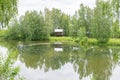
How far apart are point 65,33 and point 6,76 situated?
90.9m

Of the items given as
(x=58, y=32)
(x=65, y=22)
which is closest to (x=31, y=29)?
(x=58, y=32)

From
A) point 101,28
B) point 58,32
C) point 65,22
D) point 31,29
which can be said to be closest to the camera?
point 101,28

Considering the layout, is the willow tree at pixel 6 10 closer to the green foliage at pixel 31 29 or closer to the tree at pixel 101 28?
the tree at pixel 101 28

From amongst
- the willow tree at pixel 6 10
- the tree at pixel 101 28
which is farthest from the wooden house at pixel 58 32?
the willow tree at pixel 6 10

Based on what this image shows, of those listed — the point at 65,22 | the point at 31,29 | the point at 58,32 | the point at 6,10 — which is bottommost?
the point at 58,32

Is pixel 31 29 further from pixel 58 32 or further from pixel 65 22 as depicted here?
pixel 65 22

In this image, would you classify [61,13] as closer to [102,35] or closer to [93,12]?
[93,12]

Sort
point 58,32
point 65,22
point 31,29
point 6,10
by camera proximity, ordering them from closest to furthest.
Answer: point 6,10 < point 31,29 < point 58,32 < point 65,22

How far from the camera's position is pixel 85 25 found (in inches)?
3226

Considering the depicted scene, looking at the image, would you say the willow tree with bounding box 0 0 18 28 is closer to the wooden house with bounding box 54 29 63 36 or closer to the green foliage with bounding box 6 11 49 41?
the green foliage with bounding box 6 11 49 41

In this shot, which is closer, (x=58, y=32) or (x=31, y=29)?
(x=31, y=29)

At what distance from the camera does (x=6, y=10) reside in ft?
24.0

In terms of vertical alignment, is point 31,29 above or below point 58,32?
above

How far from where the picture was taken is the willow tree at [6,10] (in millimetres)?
6883
